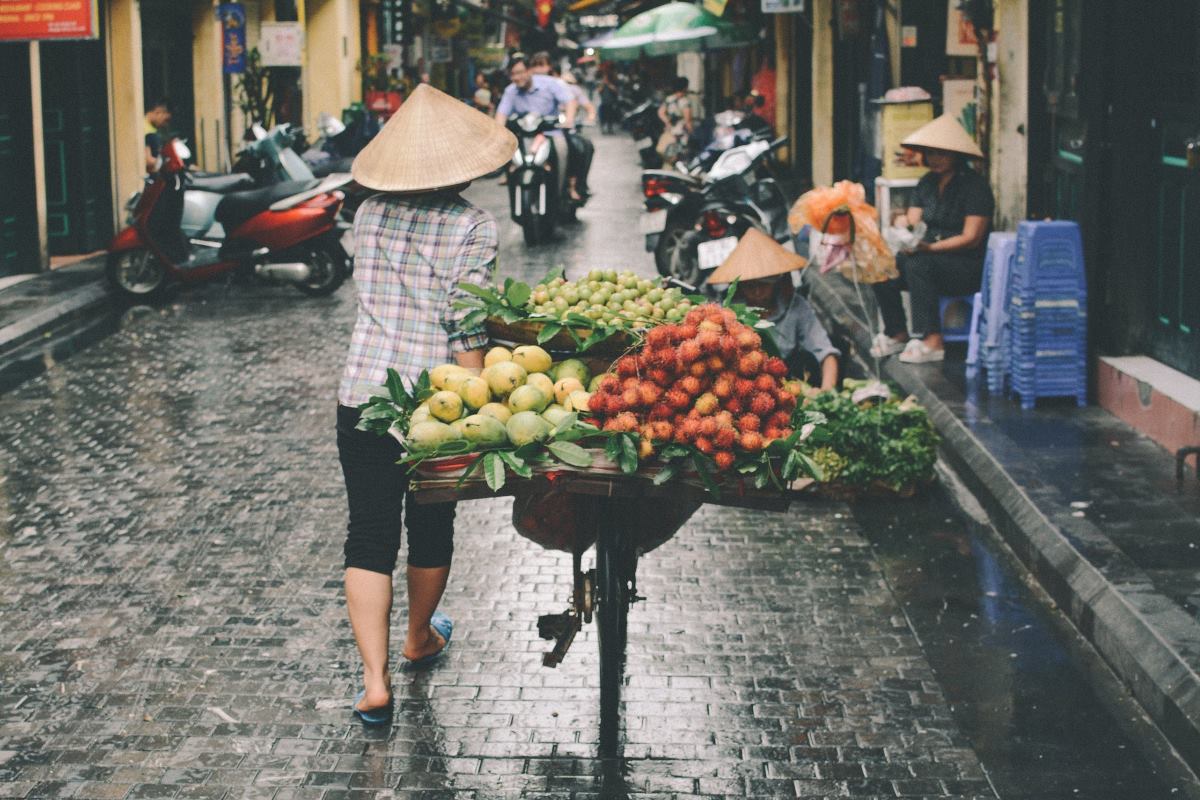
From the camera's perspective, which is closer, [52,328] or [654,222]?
[52,328]

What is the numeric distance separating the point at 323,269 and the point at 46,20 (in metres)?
3.17

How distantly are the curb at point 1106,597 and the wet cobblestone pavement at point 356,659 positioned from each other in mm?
628

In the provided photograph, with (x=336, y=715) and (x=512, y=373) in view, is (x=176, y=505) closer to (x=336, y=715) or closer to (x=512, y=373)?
(x=336, y=715)

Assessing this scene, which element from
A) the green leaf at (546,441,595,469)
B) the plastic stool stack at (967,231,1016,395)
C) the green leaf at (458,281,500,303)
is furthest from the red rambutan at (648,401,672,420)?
the plastic stool stack at (967,231,1016,395)

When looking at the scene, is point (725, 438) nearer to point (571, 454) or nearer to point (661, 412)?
point (661, 412)

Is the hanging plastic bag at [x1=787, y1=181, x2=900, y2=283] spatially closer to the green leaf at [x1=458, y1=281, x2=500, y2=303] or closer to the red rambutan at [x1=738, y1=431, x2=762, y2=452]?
the green leaf at [x1=458, y1=281, x2=500, y2=303]

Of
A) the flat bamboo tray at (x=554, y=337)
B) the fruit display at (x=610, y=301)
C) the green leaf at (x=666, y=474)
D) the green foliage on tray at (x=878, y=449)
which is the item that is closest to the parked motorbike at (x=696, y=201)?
the green foliage on tray at (x=878, y=449)

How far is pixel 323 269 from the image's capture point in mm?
15219

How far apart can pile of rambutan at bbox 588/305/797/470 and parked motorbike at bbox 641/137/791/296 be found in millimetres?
8517

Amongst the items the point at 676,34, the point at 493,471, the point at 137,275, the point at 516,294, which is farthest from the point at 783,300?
the point at 676,34

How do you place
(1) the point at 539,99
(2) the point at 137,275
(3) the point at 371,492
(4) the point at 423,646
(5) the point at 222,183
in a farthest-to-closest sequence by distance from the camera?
1. (1) the point at 539,99
2. (5) the point at 222,183
3. (2) the point at 137,275
4. (4) the point at 423,646
5. (3) the point at 371,492

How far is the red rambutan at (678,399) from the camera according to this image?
14.8ft

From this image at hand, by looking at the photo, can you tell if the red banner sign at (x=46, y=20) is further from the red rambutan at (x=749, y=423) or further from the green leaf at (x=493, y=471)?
the red rambutan at (x=749, y=423)

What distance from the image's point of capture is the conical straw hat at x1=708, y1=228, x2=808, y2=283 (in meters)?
8.18
